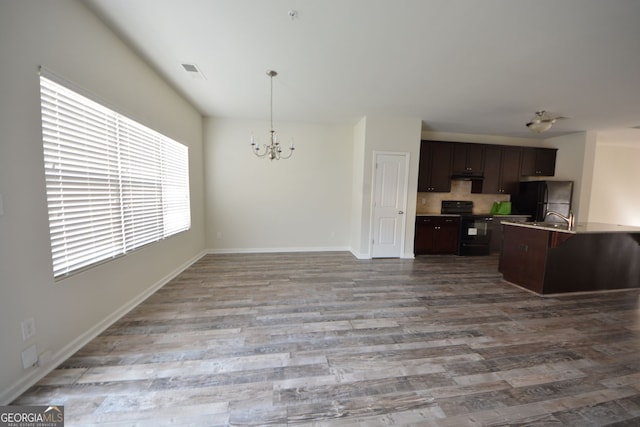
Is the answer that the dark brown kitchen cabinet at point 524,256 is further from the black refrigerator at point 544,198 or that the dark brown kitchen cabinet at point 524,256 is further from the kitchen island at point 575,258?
the black refrigerator at point 544,198

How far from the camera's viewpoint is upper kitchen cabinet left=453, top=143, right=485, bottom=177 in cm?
524

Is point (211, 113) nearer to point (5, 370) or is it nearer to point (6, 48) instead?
point (6, 48)

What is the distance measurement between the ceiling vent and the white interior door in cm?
318

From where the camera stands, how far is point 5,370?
1399mm

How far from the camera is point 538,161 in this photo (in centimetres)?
560

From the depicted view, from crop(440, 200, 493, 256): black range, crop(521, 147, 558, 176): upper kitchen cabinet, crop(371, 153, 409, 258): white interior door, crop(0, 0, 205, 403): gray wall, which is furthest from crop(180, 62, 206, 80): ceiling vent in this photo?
crop(521, 147, 558, 176): upper kitchen cabinet

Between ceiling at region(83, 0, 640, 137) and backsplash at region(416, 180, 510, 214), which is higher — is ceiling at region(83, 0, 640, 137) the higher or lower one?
the higher one

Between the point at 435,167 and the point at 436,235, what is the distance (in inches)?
60.5

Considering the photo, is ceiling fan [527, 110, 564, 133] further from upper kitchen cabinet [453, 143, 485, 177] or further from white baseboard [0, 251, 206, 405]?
white baseboard [0, 251, 206, 405]

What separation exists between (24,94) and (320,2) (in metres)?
2.15

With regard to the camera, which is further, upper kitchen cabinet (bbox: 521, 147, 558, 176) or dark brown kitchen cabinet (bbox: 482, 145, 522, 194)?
upper kitchen cabinet (bbox: 521, 147, 558, 176)

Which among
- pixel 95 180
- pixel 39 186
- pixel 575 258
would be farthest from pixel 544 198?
pixel 39 186
